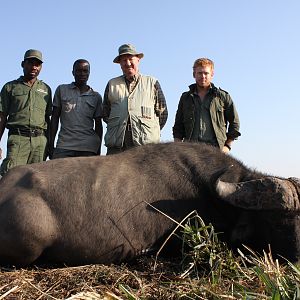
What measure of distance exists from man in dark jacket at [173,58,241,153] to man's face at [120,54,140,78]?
1017 mm

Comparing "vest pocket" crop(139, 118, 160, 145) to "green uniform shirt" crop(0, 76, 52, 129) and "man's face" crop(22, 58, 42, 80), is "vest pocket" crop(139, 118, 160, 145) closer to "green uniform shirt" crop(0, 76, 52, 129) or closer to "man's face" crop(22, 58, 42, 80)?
"green uniform shirt" crop(0, 76, 52, 129)

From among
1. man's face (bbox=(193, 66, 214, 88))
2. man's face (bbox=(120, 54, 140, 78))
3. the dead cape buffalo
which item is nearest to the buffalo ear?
the dead cape buffalo

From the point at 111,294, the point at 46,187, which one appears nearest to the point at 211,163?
the point at 46,187

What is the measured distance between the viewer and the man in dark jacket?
8594 millimetres

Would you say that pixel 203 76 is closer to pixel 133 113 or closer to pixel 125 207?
pixel 133 113

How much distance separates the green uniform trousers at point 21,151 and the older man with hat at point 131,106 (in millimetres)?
1249

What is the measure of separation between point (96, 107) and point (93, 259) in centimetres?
396

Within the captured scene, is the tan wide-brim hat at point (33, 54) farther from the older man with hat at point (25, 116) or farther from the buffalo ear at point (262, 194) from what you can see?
the buffalo ear at point (262, 194)

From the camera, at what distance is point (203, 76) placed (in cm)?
853

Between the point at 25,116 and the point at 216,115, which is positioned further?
the point at 25,116

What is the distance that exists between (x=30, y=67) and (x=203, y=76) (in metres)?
3.12

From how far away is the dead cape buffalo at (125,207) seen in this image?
5.64 metres

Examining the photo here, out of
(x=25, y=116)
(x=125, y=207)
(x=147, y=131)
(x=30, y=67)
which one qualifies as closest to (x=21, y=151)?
(x=25, y=116)

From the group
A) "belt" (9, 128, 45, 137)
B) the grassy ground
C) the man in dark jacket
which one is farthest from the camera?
"belt" (9, 128, 45, 137)
